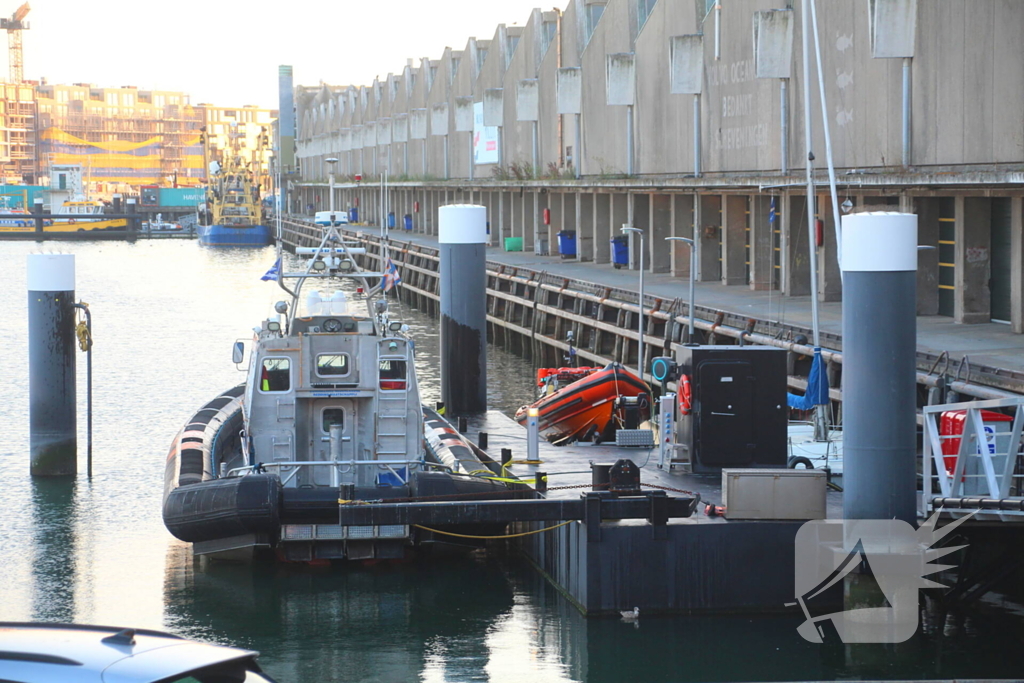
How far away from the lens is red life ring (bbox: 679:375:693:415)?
16453mm

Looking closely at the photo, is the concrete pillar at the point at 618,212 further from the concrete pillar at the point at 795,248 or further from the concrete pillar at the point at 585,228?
the concrete pillar at the point at 795,248

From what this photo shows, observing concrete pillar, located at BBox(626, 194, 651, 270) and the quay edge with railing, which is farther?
concrete pillar, located at BBox(626, 194, 651, 270)

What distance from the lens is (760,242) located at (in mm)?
36781

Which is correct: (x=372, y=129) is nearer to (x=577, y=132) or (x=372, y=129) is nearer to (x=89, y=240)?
(x=89, y=240)

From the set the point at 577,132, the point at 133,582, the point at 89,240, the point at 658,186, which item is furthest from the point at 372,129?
the point at 133,582

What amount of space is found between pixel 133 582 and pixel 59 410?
Result: 5421mm

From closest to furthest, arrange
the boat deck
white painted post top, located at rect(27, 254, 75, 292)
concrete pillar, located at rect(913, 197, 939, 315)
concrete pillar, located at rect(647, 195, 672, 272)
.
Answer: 1. the boat deck
2. white painted post top, located at rect(27, 254, 75, 292)
3. concrete pillar, located at rect(913, 197, 939, 315)
4. concrete pillar, located at rect(647, 195, 672, 272)

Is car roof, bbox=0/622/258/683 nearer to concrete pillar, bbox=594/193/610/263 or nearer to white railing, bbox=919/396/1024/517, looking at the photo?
white railing, bbox=919/396/1024/517

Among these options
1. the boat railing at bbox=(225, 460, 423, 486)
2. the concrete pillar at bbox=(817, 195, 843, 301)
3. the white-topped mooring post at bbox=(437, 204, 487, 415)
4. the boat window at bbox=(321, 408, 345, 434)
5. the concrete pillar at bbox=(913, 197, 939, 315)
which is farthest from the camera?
the concrete pillar at bbox=(817, 195, 843, 301)

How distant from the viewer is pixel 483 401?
24156 millimetres

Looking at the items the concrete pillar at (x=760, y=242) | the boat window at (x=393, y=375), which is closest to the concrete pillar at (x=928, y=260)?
the concrete pillar at (x=760, y=242)

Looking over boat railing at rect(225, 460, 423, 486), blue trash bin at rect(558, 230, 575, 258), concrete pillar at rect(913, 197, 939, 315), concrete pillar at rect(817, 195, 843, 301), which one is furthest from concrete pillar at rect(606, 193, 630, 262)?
boat railing at rect(225, 460, 423, 486)

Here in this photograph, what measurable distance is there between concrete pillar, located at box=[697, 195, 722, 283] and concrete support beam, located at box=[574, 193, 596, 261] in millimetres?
11614

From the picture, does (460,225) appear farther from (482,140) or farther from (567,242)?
(482,140)
